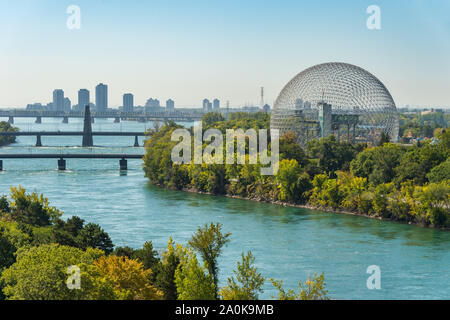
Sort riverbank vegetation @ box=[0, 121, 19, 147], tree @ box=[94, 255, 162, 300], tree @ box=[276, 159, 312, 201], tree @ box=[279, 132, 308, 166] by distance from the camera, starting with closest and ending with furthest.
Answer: tree @ box=[94, 255, 162, 300], tree @ box=[276, 159, 312, 201], tree @ box=[279, 132, 308, 166], riverbank vegetation @ box=[0, 121, 19, 147]

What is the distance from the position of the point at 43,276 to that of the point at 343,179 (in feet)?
72.8

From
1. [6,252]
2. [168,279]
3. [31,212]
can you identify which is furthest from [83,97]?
[168,279]


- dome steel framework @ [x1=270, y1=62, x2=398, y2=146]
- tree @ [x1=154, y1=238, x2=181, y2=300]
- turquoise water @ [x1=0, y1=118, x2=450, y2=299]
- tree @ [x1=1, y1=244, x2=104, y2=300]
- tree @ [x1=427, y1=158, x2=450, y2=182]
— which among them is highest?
dome steel framework @ [x1=270, y1=62, x2=398, y2=146]

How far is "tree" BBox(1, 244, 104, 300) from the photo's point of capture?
41.1 feet

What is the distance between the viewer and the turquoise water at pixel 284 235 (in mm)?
18938

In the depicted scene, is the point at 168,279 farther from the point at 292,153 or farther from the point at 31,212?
the point at 292,153

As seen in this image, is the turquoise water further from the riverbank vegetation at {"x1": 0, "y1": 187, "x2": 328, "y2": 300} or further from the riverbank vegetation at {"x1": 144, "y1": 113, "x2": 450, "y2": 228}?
the riverbank vegetation at {"x1": 0, "y1": 187, "x2": 328, "y2": 300}

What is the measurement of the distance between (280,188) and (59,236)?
17.7 metres

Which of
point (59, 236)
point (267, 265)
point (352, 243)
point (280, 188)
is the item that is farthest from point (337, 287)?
point (280, 188)

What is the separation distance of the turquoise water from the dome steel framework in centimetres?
1142

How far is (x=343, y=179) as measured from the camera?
33.0 metres

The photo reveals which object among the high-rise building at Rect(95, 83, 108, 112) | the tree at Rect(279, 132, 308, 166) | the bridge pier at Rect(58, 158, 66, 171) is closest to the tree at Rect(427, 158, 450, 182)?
the tree at Rect(279, 132, 308, 166)

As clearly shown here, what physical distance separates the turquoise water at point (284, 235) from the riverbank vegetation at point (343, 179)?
102 centimetres
